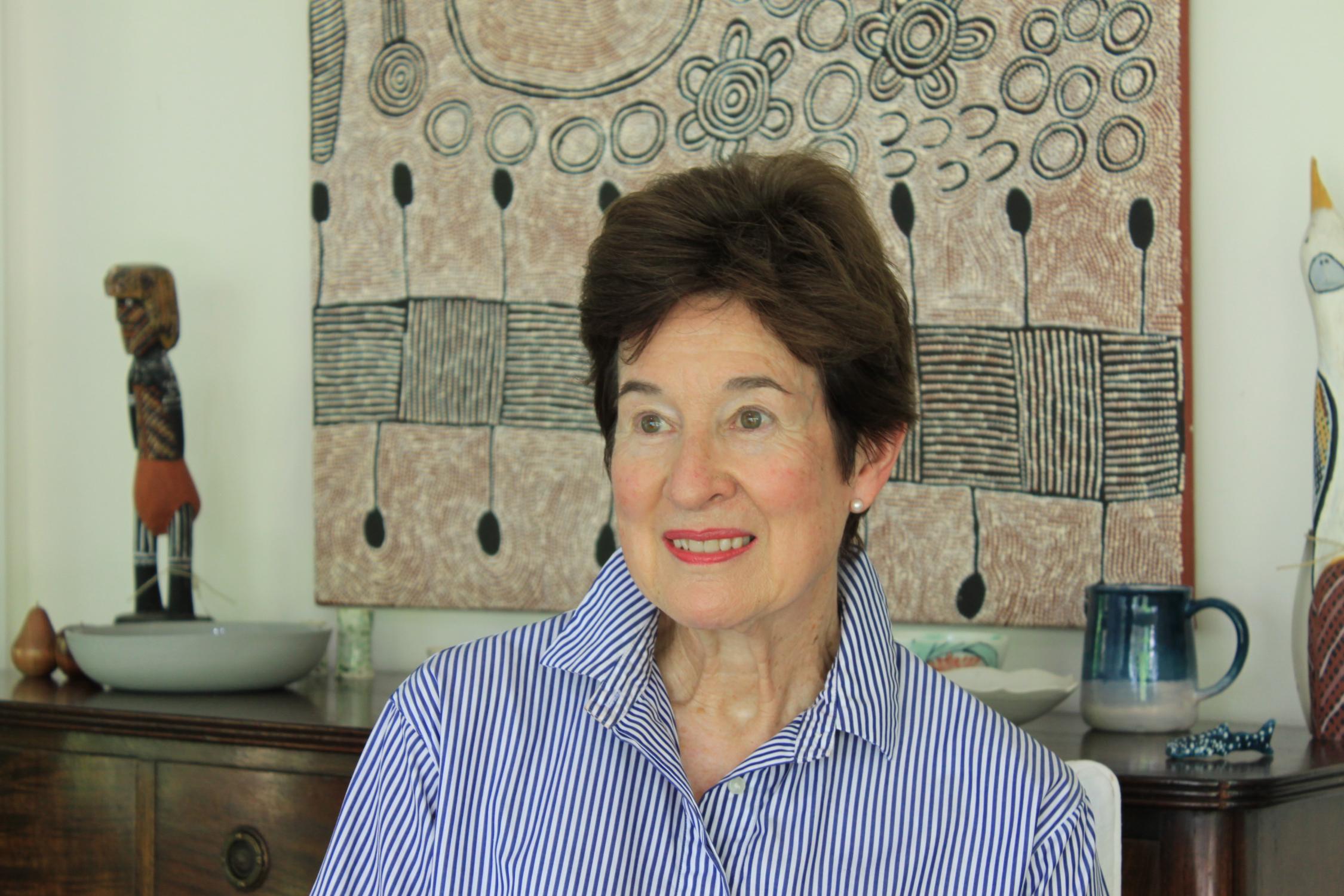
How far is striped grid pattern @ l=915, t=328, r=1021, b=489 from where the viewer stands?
197cm

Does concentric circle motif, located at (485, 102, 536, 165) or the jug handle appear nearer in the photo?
the jug handle

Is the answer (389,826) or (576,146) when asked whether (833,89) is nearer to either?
(576,146)

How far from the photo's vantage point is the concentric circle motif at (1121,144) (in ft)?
6.24

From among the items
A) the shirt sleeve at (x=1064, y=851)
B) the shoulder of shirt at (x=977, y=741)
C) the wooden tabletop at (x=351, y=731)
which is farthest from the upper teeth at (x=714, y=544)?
the wooden tabletop at (x=351, y=731)

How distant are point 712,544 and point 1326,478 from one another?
0.83 meters

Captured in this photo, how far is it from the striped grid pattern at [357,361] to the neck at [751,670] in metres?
1.08

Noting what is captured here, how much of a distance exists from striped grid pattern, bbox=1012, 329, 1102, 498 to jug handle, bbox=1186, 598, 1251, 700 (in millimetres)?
239

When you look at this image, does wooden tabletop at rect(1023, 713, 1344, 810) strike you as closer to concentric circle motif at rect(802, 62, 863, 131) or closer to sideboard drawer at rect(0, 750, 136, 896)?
concentric circle motif at rect(802, 62, 863, 131)

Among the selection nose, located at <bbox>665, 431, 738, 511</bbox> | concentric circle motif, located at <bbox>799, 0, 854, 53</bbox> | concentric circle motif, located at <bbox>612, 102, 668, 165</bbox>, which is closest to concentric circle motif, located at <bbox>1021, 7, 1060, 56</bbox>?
concentric circle motif, located at <bbox>799, 0, 854, 53</bbox>

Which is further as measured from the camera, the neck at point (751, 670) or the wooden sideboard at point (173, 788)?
the wooden sideboard at point (173, 788)

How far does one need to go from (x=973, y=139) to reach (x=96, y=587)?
1.73 metres

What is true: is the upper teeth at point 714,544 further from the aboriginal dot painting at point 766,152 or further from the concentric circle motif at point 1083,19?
the concentric circle motif at point 1083,19

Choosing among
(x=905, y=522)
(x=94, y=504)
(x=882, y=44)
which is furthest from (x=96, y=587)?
(x=882, y=44)

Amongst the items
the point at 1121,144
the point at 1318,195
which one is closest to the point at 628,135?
the point at 1121,144
